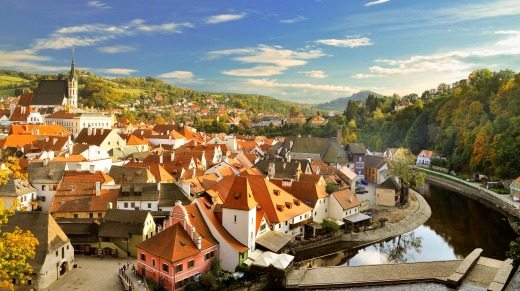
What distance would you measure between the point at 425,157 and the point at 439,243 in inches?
1823

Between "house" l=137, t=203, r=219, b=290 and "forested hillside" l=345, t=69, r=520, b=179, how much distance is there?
135 feet

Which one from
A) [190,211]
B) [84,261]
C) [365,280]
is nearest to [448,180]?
[365,280]

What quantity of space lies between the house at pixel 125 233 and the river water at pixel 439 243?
33.0ft

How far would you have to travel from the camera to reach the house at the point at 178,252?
21266 millimetres

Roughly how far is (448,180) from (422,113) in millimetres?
34584

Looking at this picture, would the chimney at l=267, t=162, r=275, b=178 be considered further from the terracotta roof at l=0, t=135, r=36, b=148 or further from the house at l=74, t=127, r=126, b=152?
the terracotta roof at l=0, t=135, r=36, b=148

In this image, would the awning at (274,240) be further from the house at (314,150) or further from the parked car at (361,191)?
the house at (314,150)

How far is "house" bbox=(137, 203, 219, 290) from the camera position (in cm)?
2127

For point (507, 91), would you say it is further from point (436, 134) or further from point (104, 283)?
point (104, 283)

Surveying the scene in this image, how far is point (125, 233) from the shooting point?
25359 mm

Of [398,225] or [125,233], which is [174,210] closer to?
[125,233]

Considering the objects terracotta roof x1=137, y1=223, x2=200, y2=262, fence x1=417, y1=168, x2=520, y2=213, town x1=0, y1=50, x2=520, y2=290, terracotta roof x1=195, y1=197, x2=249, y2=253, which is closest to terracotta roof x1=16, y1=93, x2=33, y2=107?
town x1=0, y1=50, x2=520, y2=290

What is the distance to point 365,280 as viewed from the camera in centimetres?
2397

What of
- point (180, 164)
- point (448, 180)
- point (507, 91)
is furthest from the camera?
point (507, 91)
